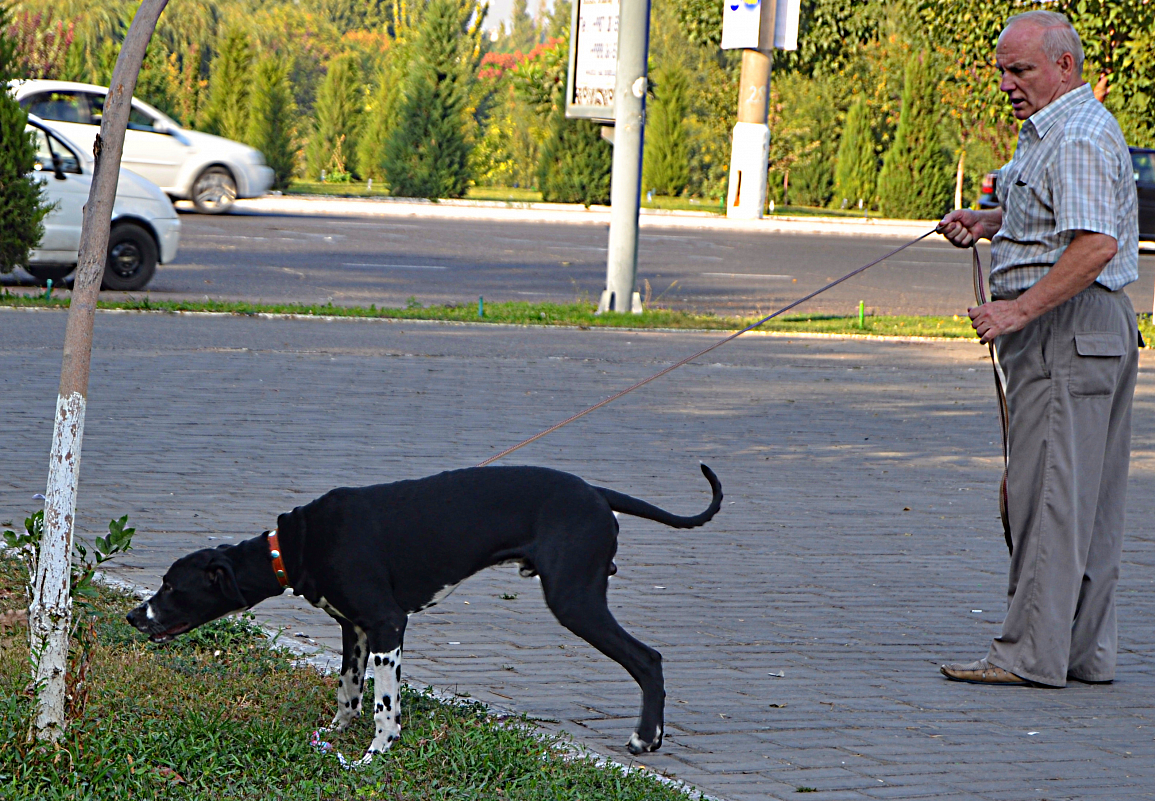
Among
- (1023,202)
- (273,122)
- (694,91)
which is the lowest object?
(1023,202)

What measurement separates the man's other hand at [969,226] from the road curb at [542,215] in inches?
1044

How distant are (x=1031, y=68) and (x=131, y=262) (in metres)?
13.6

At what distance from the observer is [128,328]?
46.0 feet

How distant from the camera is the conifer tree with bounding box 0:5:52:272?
48.1 ft

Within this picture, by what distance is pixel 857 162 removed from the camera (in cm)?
4541

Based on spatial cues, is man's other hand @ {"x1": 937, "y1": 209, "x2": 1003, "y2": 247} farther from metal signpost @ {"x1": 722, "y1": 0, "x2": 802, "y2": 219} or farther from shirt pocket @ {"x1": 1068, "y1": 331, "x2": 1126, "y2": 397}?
metal signpost @ {"x1": 722, "y1": 0, "x2": 802, "y2": 219}

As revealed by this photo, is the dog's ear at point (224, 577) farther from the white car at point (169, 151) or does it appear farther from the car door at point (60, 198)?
the white car at point (169, 151)

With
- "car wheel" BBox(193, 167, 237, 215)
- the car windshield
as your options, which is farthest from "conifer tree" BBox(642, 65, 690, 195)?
the car windshield

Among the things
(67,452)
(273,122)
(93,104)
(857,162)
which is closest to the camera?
(67,452)

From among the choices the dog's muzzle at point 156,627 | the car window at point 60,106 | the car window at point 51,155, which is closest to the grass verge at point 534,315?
the car window at point 51,155

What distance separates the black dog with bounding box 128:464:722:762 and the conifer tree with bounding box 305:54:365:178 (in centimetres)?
4295

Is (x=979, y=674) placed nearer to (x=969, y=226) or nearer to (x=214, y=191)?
(x=969, y=226)

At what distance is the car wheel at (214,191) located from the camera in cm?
2798

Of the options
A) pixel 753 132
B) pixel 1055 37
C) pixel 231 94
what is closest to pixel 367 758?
pixel 1055 37
